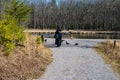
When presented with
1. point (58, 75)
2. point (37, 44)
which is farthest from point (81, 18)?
point (58, 75)

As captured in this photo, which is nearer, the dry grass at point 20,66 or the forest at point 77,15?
the dry grass at point 20,66

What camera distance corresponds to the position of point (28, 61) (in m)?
11.6

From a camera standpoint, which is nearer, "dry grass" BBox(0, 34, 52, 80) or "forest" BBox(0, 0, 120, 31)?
"dry grass" BBox(0, 34, 52, 80)

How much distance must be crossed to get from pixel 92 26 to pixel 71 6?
14351 millimetres

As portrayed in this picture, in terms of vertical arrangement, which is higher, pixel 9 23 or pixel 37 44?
pixel 9 23

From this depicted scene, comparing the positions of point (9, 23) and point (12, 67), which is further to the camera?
point (9, 23)

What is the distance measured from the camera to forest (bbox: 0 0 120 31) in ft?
281

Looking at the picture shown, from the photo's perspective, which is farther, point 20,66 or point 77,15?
point 77,15

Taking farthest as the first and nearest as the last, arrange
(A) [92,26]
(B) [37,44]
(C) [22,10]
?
(A) [92,26] < (C) [22,10] < (B) [37,44]

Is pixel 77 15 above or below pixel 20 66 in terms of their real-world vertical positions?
above

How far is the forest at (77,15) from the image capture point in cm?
8569

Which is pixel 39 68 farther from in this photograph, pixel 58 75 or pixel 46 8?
pixel 46 8

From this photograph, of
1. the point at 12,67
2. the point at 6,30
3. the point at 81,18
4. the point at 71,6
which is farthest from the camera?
the point at 71,6

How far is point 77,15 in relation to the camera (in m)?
91.1
